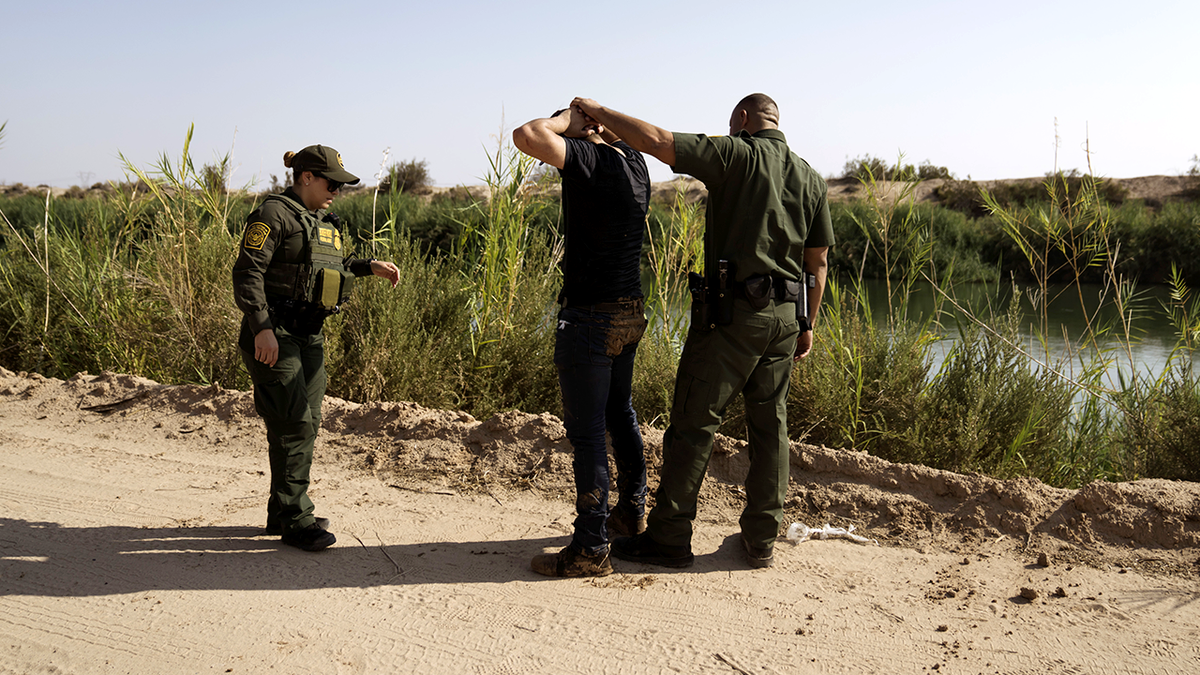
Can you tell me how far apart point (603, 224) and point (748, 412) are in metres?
1.04

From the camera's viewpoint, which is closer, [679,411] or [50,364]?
[679,411]

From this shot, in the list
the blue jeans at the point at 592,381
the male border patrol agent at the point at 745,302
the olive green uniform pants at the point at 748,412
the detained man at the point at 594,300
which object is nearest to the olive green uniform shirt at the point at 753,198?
the male border patrol agent at the point at 745,302

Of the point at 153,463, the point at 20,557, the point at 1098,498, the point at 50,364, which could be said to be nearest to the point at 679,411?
the point at 1098,498

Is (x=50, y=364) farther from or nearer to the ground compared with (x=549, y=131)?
→ nearer to the ground

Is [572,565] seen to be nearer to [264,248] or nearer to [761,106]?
[264,248]

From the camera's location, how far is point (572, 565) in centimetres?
311

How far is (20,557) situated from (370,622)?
1.74m

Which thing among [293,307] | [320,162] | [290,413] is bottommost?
[290,413]

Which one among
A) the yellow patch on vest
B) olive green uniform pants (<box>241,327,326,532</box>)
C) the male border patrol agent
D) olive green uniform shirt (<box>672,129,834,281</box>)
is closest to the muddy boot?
the male border patrol agent

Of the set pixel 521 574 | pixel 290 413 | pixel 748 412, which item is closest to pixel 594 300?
pixel 748 412

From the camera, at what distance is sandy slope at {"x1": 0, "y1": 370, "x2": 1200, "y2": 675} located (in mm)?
2557

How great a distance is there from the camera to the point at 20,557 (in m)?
3.23

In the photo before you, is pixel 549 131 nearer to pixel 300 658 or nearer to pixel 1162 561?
pixel 300 658

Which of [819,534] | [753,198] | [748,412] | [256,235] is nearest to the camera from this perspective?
[753,198]
